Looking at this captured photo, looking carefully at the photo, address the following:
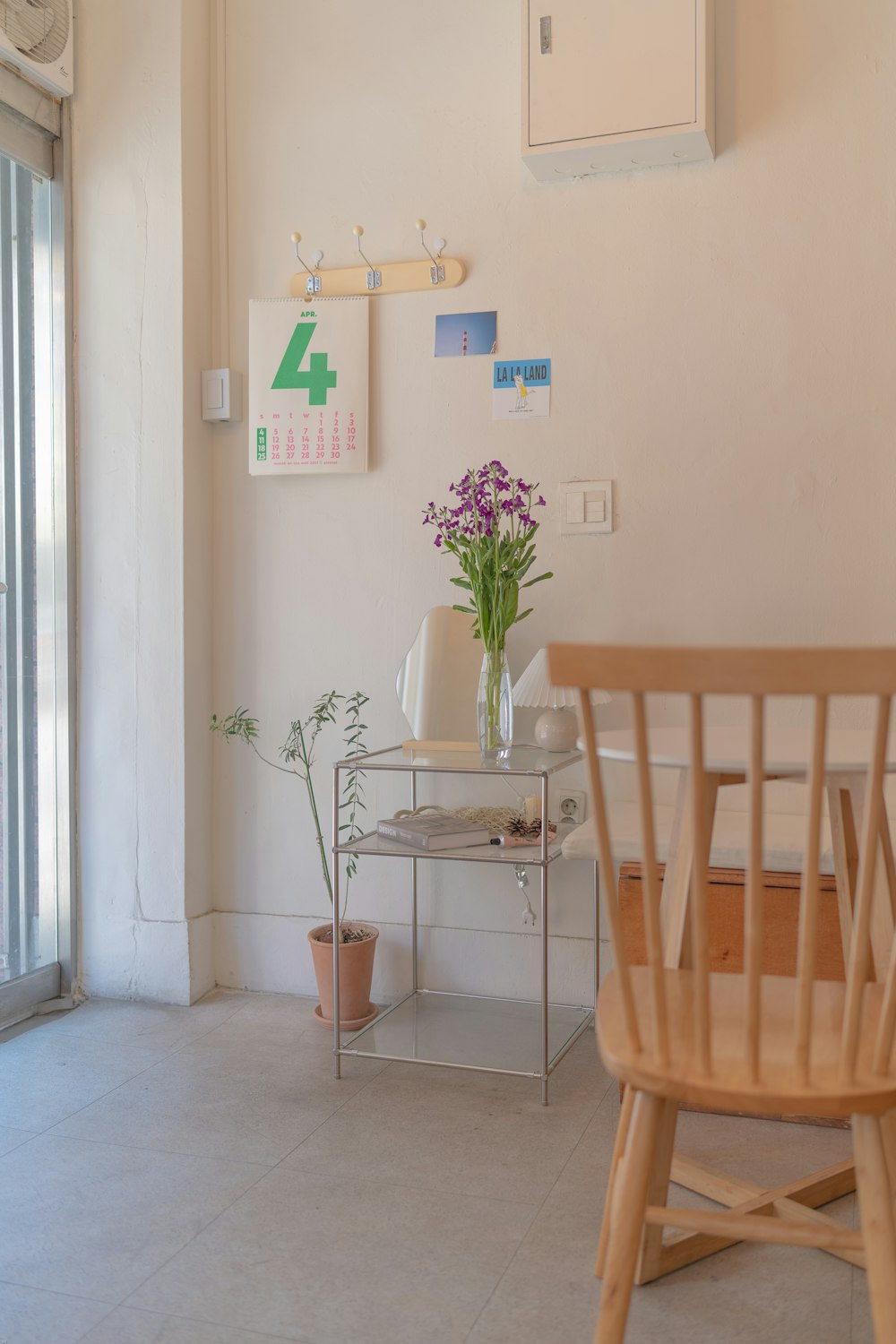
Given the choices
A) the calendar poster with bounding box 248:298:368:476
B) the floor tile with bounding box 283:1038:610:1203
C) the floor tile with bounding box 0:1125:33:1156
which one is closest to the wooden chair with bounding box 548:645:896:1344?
the floor tile with bounding box 283:1038:610:1203

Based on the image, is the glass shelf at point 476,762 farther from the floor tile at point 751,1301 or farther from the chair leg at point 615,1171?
the floor tile at point 751,1301

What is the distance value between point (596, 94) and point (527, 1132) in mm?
2121

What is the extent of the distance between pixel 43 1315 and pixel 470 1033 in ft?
3.88

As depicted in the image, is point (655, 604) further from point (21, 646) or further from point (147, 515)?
point (21, 646)

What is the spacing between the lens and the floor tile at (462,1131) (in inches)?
76.1

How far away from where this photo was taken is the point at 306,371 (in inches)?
112

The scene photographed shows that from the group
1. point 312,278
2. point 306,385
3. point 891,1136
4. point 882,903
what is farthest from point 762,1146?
point 312,278

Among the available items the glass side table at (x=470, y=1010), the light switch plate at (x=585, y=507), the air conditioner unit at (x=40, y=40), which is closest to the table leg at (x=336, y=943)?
the glass side table at (x=470, y=1010)

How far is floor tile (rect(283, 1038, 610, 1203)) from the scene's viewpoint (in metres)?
1.93

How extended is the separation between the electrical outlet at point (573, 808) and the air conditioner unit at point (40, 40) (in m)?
2.14

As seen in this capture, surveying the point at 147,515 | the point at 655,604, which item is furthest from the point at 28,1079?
the point at 655,604

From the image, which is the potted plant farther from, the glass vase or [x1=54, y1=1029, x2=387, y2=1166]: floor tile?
the glass vase

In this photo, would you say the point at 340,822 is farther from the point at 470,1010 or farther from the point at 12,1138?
the point at 12,1138

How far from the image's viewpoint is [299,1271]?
1.64 meters
